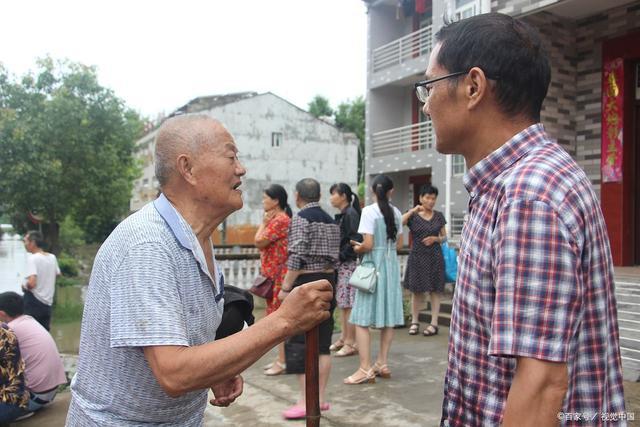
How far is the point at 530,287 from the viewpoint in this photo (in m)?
1.12

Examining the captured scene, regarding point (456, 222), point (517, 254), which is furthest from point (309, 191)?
point (456, 222)

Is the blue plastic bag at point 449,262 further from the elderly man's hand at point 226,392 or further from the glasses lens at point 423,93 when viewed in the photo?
the glasses lens at point 423,93

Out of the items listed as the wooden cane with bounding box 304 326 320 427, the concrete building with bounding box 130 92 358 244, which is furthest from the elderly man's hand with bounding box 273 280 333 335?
the concrete building with bounding box 130 92 358 244

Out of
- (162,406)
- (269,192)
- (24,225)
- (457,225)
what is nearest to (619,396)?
(162,406)

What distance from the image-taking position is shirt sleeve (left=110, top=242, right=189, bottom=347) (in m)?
1.40

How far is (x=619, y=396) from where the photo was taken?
4.33 feet

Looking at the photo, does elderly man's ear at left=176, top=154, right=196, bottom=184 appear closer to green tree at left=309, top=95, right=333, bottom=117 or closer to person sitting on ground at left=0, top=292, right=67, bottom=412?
person sitting on ground at left=0, top=292, right=67, bottom=412

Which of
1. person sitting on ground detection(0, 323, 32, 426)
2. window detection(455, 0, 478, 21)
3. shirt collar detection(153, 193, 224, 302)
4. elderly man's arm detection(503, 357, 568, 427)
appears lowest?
person sitting on ground detection(0, 323, 32, 426)

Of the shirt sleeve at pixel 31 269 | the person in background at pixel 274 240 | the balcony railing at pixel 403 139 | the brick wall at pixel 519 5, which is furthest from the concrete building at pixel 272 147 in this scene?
the person in background at pixel 274 240

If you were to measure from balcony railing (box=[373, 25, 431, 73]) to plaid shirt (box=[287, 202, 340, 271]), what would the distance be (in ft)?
32.2

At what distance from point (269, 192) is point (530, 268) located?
4.08 meters

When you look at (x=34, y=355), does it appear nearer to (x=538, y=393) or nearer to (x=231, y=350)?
(x=231, y=350)

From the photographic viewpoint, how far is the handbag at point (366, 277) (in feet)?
16.2

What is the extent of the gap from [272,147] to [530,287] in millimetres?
26839
